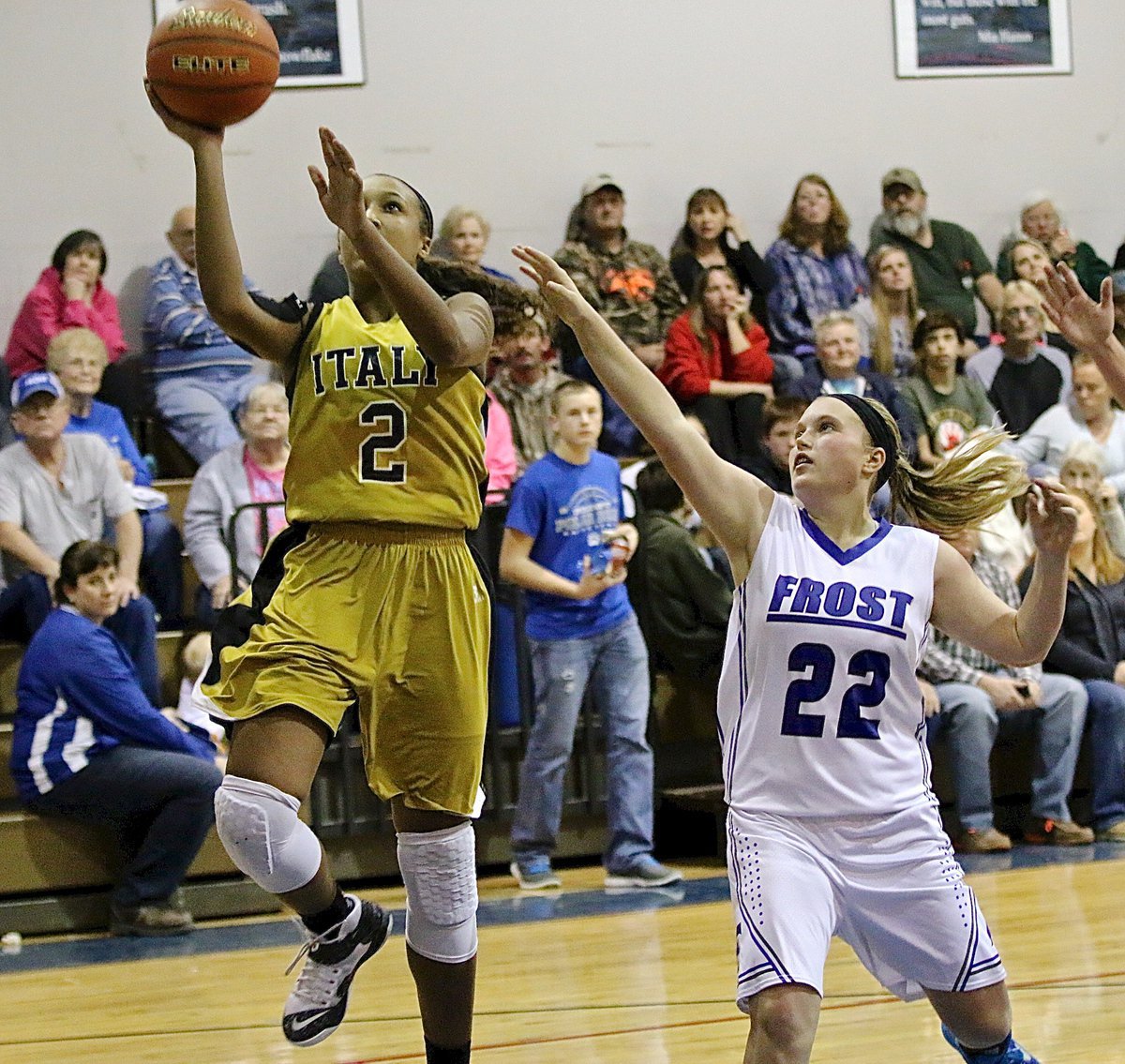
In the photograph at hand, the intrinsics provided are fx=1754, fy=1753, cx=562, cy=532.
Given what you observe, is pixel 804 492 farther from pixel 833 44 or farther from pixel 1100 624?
pixel 833 44

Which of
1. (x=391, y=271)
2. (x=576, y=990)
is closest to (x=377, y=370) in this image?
(x=391, y=271)

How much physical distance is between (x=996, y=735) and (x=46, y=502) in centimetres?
407

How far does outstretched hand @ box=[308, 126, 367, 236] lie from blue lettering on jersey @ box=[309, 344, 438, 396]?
0.36 metres

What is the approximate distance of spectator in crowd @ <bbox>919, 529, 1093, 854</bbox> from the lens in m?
7.19

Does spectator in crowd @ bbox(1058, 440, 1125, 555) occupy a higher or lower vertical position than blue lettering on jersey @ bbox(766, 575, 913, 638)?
lower

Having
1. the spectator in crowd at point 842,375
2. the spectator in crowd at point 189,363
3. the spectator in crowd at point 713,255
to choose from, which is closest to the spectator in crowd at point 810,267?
the spectator in crowd at point 713,255

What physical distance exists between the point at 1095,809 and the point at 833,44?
5.75 m

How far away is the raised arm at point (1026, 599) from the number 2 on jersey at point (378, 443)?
1.13 meters

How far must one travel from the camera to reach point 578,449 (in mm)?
6844

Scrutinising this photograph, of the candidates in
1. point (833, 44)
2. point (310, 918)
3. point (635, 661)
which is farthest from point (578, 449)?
point (833, 44)

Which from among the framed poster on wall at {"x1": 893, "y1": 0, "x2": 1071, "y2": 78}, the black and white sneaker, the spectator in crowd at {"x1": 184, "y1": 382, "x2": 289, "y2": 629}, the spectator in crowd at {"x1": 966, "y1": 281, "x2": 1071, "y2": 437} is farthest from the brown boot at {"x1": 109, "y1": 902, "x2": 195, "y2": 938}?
the framed poster on wall at {"x1": 893, "y1": 0, "x2": 1071, "y2": 78}

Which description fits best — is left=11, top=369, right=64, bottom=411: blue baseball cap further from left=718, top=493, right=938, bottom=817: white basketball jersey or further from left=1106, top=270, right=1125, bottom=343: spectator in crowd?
left=1106, top=270, right=1125, bottom=343: spectator in crowd

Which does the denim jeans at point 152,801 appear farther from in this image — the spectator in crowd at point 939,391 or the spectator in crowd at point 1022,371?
the spectator in crowd at point 1022,371

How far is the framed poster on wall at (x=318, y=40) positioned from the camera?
1009cm
